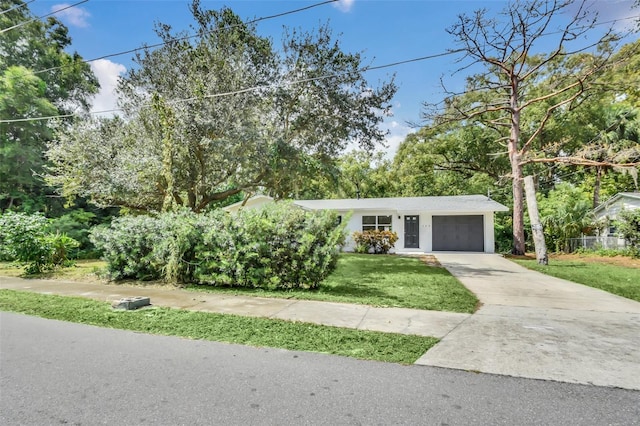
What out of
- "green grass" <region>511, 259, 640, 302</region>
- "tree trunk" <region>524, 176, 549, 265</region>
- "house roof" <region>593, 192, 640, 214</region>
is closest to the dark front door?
"tree trunk" <region>524, 176, 549, 265</region>


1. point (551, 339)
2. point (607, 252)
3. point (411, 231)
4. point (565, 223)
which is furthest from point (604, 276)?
point (411, 231)

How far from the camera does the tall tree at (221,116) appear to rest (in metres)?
11.5

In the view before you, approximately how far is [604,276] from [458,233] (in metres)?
9.85

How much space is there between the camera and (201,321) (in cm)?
507

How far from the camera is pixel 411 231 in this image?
2005 centimetres

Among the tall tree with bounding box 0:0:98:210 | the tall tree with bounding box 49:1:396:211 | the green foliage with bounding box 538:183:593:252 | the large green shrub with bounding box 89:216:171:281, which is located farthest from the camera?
the green foliage with bounding box 538:183:593:252

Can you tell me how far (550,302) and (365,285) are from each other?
386cm

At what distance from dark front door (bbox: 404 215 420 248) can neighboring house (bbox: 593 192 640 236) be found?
9449 millimetres

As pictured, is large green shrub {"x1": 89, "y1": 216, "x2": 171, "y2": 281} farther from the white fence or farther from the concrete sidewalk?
the white fence

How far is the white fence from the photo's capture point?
16406mm

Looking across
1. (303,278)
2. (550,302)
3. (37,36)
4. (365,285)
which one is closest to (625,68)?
(550,302)

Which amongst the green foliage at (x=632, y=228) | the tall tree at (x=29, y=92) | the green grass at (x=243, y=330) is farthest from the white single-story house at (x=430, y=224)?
the green grass at (x=243, y=330)

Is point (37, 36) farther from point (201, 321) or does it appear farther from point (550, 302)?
point (550, 302)

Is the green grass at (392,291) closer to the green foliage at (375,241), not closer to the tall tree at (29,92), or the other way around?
the green foliage at (375,241)
